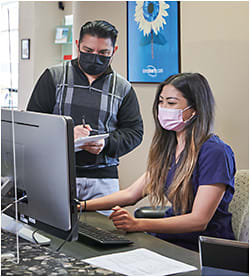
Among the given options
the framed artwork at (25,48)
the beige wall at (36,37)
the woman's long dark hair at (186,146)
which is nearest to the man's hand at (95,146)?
the woman's long dark hair at (186,146)

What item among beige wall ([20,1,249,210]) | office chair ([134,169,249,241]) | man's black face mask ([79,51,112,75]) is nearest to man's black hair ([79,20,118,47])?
man's black face mask ([79,51,112,75])

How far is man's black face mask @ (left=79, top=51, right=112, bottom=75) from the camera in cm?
189

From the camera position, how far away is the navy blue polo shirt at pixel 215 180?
1.39 metres

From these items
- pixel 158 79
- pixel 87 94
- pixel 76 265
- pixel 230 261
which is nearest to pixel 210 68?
pixel 158 79

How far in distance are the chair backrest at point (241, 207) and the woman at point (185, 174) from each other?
4cm

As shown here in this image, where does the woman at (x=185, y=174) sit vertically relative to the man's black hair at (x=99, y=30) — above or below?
below

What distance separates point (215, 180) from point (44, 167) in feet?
2.23

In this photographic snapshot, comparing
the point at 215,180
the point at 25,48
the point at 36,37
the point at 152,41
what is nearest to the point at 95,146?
the point at 215,180

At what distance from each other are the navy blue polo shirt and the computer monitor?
23.5 inches

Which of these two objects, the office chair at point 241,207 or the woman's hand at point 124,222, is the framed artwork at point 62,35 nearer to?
the office chair at point 241,207

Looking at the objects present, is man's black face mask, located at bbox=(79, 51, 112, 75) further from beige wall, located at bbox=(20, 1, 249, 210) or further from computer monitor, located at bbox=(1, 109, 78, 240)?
computer monitor, located at bbox=(1, 109, 78, 240)

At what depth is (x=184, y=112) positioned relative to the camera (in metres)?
1.63

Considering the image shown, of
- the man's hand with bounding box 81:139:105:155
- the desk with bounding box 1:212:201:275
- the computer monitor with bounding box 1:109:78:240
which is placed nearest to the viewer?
the computer monitor with bounding box 1:109:78:240

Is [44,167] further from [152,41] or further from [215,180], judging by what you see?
[152,41]
